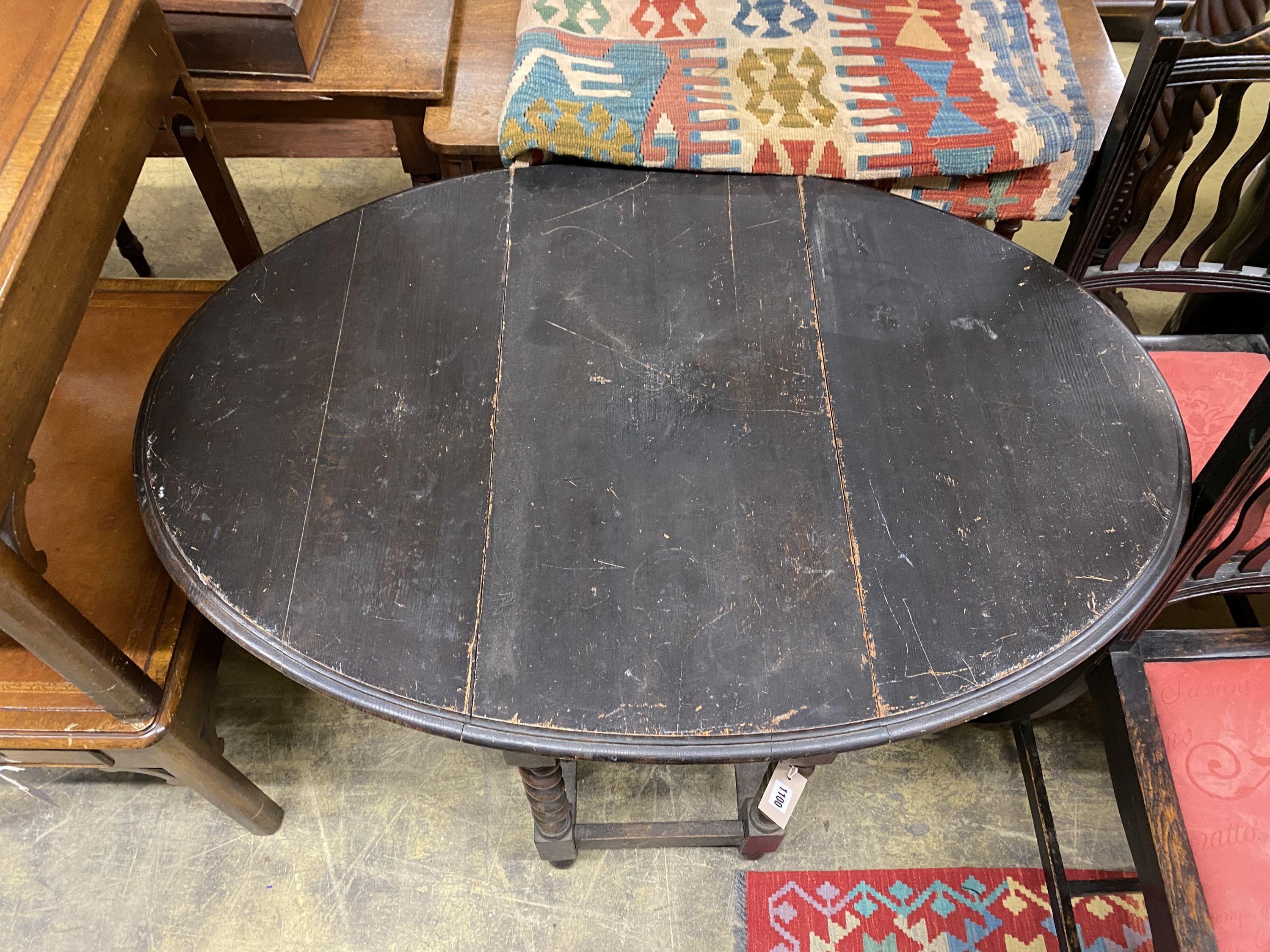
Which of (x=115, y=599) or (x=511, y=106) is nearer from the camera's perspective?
(x=115, y=599)

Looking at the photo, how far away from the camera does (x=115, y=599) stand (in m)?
1.25

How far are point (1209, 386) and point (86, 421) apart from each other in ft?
6.01

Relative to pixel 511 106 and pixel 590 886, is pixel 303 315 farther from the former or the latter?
pixel 590 886

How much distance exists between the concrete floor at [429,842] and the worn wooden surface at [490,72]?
1134mm

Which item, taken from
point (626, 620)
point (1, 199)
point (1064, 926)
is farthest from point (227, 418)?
point (1064, 926)

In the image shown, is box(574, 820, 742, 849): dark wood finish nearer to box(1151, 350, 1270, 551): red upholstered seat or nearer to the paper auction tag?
the paper auction tag

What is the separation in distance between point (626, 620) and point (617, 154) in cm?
80

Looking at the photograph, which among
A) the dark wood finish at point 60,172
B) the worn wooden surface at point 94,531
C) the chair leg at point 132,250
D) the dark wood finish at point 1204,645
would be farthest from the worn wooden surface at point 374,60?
the dark wood finish at point 1204,645

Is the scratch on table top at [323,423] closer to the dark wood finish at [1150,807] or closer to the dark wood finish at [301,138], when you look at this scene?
the dark wood finish at [301,138]

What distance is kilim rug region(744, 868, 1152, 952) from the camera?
4.96ft

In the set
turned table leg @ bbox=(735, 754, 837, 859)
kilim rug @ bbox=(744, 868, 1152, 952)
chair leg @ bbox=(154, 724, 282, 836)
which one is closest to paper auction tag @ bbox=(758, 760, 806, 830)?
turned table leg @ bbox=(735, 754, 837, 859)

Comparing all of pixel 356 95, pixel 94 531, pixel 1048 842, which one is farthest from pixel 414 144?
pixel 1048 842

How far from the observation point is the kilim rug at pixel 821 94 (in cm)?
140

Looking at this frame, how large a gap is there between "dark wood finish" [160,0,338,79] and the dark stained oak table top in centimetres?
46
